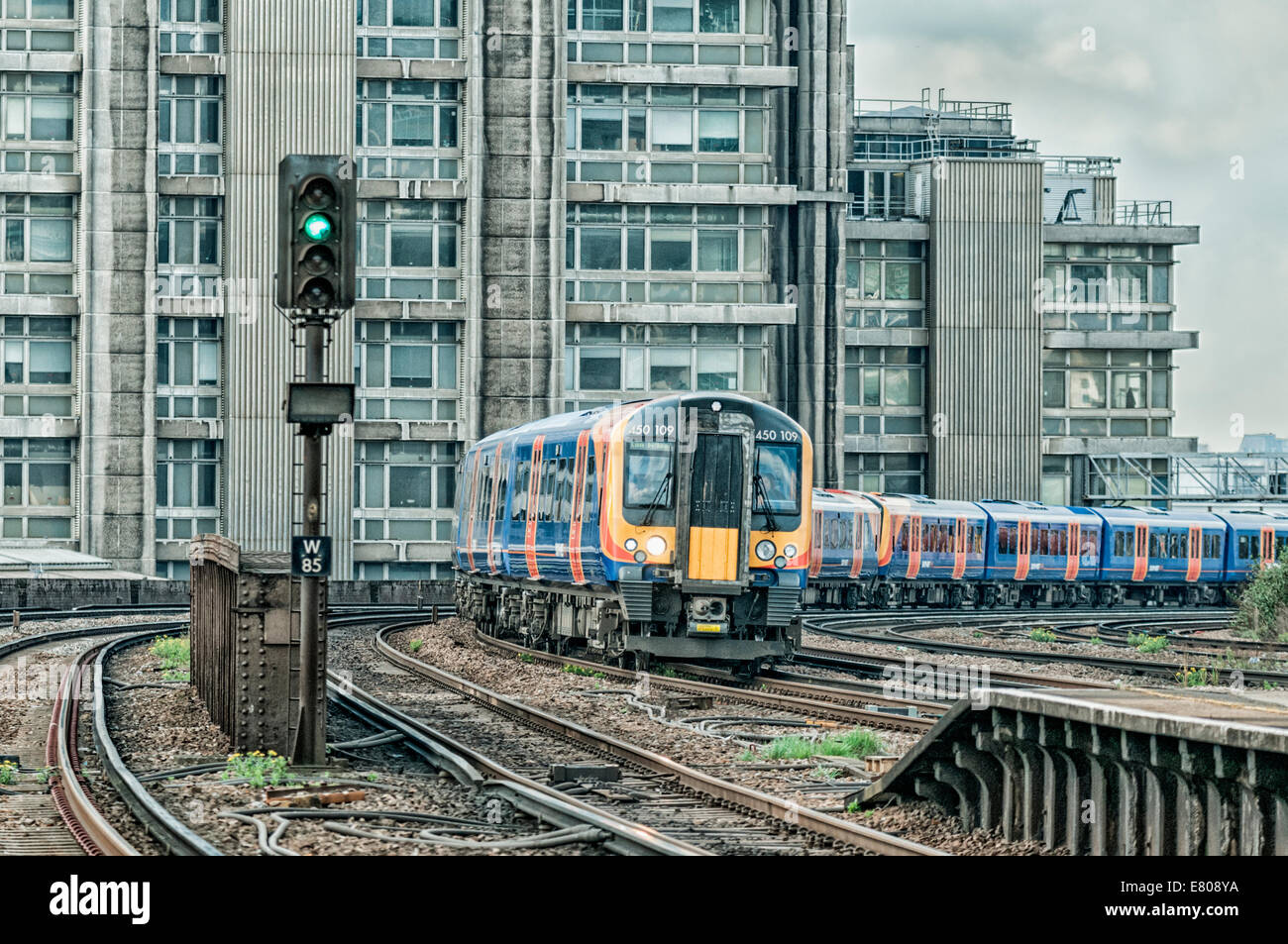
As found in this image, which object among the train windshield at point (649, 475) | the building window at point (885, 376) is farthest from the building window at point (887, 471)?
the train windshield at point (649, 475)

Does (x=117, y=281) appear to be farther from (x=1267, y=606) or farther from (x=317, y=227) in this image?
(x=317, y=227)

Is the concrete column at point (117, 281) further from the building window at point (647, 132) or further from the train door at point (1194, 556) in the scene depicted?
the train door at point (1194, 556)

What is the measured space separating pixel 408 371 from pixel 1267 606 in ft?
82.2

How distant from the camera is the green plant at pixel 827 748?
1616 cm

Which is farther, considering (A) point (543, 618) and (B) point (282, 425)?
(B) point (282, 425)

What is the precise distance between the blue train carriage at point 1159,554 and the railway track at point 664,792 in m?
35.6

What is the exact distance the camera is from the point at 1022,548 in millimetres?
52156

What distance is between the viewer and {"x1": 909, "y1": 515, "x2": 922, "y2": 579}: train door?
5003 centimetres

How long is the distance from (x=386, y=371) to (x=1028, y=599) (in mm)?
19132

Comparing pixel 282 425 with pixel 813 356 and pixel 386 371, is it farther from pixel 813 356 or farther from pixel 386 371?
pixel 813 356

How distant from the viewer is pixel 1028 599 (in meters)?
55.0

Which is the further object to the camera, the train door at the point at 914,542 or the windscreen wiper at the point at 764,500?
the train door at the point at 914,542

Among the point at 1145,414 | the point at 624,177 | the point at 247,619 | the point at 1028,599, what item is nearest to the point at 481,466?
the point at 247,619

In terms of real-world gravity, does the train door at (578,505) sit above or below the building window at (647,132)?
below
